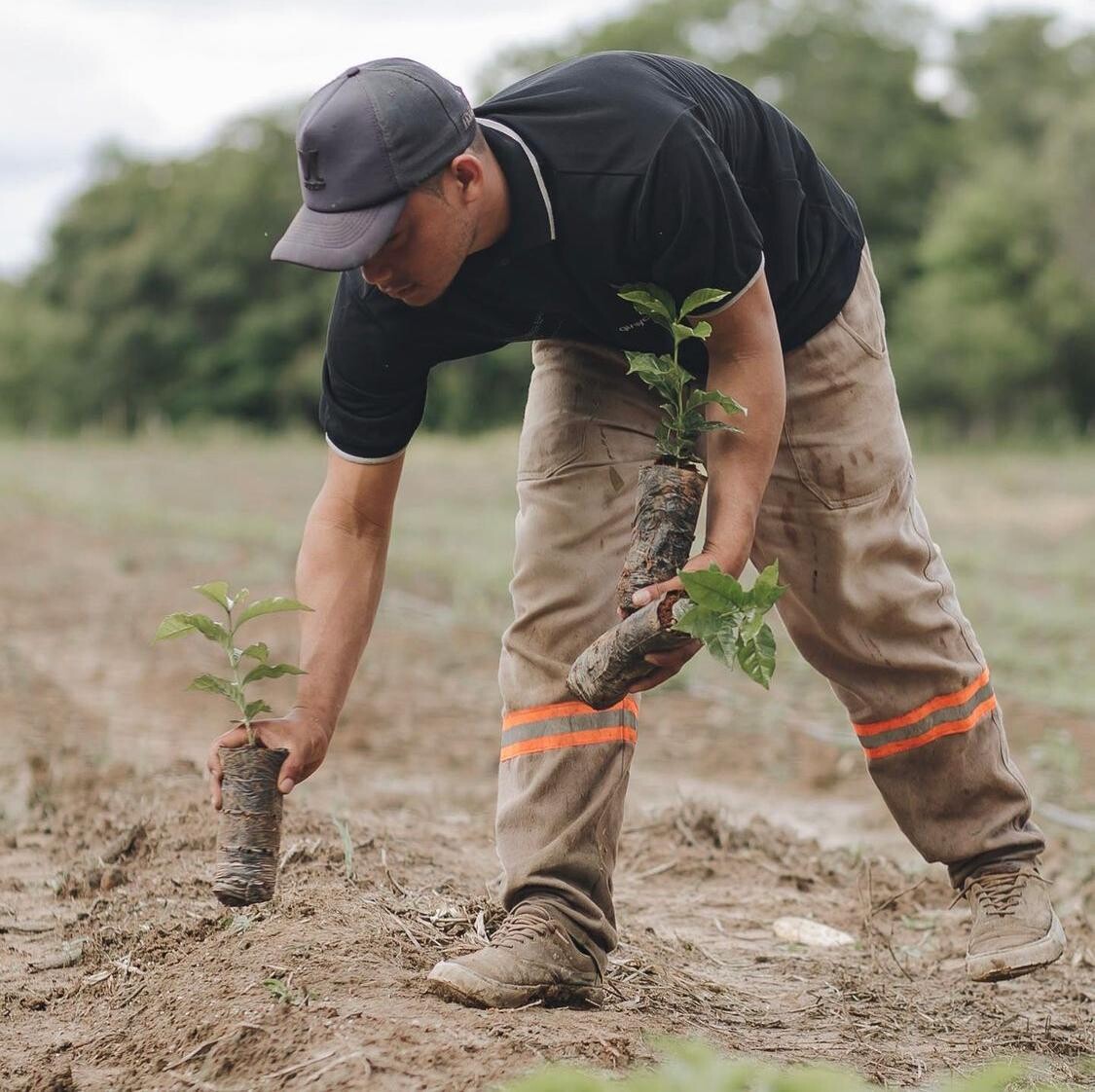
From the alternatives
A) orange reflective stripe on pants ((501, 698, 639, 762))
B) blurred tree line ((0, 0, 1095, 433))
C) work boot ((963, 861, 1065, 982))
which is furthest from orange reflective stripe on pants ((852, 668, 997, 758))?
blurred tree line ((0, 0, 1095, 433))

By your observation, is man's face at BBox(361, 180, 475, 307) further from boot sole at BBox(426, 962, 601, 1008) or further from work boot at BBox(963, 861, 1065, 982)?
work boot at BBox(963, 861, 1065, 982)

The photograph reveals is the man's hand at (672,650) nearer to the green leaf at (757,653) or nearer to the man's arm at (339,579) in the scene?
the green leaf at (757,653)

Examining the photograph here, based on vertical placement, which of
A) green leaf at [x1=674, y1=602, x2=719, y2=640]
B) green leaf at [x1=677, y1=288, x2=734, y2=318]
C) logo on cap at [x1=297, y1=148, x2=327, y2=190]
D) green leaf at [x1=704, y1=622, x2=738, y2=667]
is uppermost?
logo on cap at [x1=297, y1=148, x2=327, y2=190]

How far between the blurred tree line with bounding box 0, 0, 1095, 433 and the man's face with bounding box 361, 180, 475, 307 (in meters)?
34.4

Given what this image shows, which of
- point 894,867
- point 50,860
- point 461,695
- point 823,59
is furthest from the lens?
point 823,59

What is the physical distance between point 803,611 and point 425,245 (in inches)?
47.8

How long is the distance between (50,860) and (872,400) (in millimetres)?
2470

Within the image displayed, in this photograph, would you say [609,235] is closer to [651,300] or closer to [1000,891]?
[651,300]

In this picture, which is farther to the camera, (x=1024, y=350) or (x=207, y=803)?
(x=1024, y=350)

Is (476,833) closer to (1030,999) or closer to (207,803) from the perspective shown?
(207,803)

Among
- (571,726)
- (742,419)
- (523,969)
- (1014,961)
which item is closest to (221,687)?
(571,726)

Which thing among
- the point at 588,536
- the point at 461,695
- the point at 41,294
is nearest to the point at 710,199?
the point at 588,536

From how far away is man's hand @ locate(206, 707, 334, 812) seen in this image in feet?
9.63

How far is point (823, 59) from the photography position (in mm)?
45812
